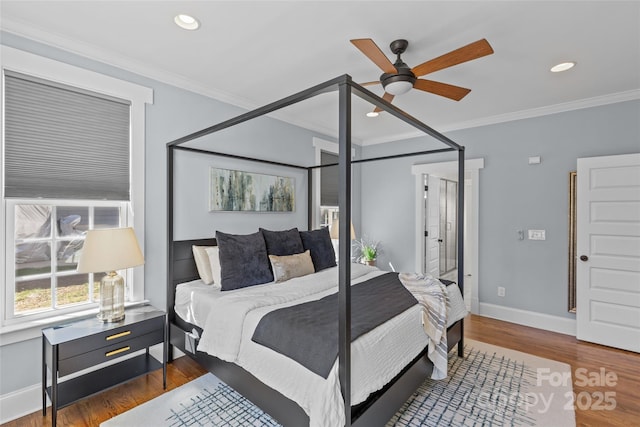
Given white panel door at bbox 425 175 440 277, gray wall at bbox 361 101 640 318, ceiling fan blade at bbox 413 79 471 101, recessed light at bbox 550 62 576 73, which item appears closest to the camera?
ceiling fan blade at bbox 413 79 471 101

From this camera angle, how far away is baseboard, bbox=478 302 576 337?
3.64 m

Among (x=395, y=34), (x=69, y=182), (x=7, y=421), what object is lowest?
(x=7, y=421)

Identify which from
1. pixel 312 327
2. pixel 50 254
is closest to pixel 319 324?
pixel 312 327

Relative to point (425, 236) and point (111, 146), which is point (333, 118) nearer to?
point (425, 236)

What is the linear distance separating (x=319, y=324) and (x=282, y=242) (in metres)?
1.60

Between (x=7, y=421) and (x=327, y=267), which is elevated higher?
(x=327, y=267)

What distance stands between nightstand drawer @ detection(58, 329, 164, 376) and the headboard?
17.3 inches

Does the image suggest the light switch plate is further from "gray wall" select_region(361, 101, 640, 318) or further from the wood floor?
the wood floor

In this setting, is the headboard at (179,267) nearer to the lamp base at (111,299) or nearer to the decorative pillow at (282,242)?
the lamp base at (111,299)

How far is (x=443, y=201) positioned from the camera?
587 centimetres

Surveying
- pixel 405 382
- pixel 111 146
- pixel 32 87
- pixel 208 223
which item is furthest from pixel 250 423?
pixel 32 87

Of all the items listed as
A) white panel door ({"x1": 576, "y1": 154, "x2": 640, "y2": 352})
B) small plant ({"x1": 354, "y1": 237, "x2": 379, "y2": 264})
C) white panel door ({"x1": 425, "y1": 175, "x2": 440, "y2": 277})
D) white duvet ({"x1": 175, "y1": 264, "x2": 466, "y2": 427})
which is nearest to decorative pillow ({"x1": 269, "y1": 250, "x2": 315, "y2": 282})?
white duvet ({"x1": 175, "y1": 264, "x2": 466, "y2": 427})

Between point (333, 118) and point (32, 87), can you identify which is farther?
point (333, 118)

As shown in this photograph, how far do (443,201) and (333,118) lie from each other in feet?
9.51
